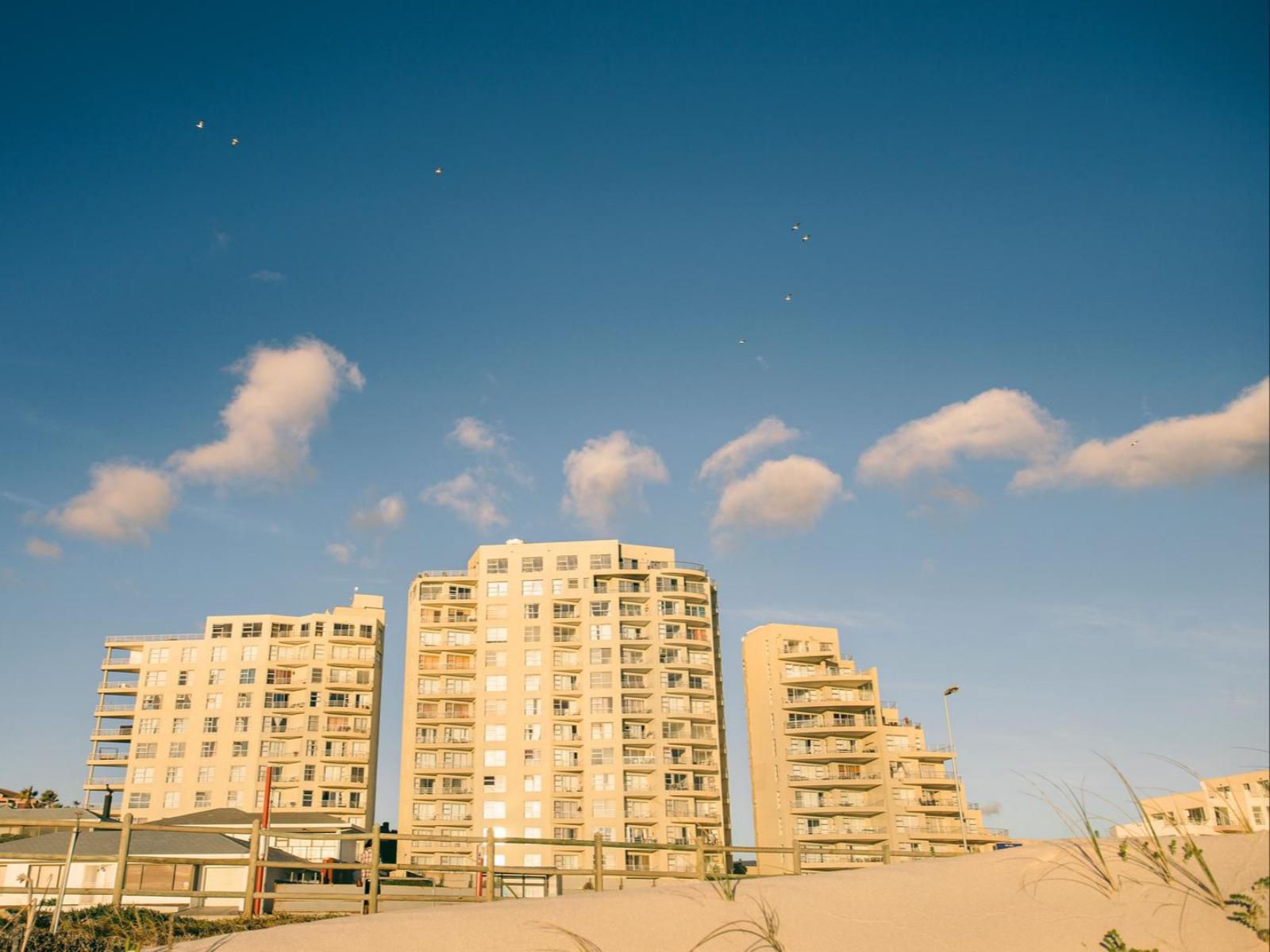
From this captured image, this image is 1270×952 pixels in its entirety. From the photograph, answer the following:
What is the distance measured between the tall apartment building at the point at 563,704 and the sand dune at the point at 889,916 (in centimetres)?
6752

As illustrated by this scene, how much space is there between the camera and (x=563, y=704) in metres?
82.4

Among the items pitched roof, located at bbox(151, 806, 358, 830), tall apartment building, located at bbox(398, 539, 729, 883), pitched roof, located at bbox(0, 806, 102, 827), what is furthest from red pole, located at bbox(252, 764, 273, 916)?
tall apartment building, located at bbox(398, 539, 729, 883)

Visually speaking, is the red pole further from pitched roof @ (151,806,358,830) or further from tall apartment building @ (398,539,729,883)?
tall apartment building @ (398,539,729,883)

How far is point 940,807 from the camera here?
7894 cm

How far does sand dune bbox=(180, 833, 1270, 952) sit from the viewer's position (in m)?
9.48

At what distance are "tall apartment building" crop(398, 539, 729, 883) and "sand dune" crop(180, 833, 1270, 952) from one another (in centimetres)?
6752

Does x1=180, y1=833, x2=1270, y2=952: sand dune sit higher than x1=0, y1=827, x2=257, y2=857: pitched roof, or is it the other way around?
x1=0, y1=827, x2=257, y2=857: pitched roof

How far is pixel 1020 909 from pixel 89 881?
123 feet

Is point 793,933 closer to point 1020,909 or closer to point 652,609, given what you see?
point 1020,909

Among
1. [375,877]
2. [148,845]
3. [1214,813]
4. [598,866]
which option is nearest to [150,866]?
[148,845]

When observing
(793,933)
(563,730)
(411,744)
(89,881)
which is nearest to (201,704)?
(411,744)

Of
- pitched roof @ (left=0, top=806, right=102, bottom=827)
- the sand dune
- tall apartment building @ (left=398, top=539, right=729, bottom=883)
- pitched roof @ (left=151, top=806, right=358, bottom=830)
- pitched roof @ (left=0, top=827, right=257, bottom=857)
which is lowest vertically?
the sand dune

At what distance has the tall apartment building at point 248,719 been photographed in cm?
8581

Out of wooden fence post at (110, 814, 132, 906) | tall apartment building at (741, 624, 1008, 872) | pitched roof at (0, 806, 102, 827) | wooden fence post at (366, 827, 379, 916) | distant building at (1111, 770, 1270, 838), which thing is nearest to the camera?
distant building at (1111, 770, 1270, 838)
